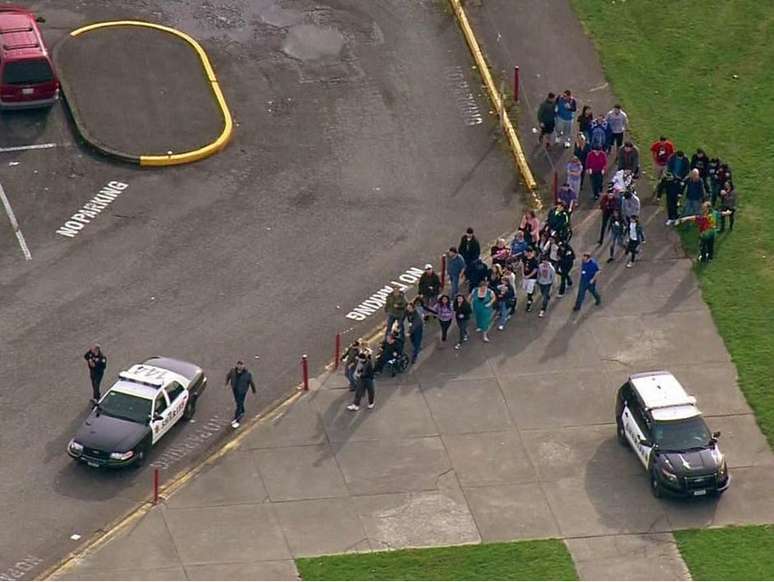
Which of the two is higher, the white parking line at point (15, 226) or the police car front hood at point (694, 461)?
the police car front hood at point (694, 461)

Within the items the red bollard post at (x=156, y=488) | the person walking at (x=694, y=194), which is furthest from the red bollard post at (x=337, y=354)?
the person walking at (x=694, y=194)

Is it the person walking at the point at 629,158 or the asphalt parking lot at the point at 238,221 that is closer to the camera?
the asphalt parking lot at the point at 238,221

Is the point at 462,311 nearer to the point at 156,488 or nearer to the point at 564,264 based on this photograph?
the point at 564,264

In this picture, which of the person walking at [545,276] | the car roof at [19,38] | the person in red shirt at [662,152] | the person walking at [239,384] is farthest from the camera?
the car roof at [19,38]

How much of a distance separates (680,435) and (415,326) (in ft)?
22.5

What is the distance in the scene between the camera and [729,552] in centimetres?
4169

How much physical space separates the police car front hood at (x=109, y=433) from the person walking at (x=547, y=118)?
14985 millimetres

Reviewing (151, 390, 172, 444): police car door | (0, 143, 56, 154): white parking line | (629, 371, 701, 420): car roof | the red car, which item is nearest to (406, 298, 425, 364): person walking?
(629, 371, 701, 420): car roof

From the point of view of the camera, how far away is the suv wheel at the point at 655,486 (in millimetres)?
42688

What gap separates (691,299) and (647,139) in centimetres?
654

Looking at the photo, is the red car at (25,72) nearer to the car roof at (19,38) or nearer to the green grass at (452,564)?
the car roof at (19,38)

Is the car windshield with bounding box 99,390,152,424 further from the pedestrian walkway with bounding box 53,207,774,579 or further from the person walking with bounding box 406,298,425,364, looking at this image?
the person walking with bounding box 406,298,425,364

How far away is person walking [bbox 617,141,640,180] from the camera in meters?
51.4

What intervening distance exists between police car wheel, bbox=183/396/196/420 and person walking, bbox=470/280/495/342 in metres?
6.83
